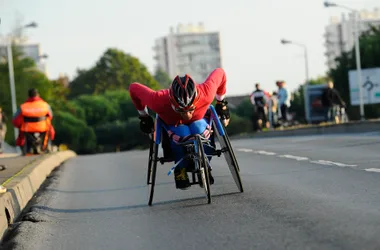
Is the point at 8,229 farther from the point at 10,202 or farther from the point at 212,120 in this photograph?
the point at 212,120

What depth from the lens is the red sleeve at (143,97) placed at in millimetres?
11008

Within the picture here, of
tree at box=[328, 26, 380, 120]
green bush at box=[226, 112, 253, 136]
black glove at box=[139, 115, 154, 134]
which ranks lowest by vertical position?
green bush at box=[226, 112, 253, 136]

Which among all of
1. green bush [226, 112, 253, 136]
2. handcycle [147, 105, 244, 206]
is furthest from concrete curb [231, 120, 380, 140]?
green bush [226, 112, 253, 136]

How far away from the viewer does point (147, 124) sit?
39.2 ft

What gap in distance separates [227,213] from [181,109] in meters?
1.63

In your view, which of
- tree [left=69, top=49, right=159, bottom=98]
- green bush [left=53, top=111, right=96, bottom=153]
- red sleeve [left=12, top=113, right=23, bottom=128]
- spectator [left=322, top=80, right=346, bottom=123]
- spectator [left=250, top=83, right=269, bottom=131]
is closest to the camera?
red sleeve [left=12, top=113, right=23, bottom=128]

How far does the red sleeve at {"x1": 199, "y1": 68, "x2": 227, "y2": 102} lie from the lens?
11.0 m

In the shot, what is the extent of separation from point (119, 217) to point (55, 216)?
1.01m

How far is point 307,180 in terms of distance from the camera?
12.4 m

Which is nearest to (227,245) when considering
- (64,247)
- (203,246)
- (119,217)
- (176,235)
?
(203,246)

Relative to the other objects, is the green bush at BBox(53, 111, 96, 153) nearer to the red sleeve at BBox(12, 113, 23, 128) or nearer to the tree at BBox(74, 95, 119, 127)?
the tree at BBox(74, 95, 119, 127)

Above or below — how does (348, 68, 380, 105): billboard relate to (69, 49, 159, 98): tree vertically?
below

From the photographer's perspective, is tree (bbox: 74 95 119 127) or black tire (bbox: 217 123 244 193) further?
tree (bbox: 74 95 119 127)

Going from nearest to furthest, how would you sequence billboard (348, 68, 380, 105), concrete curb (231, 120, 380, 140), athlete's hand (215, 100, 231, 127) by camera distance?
athlete's hand (215, 100, 231, 127), concrete curb (231, 120, 380, 140), billboard (348, 68, 380, 105)
